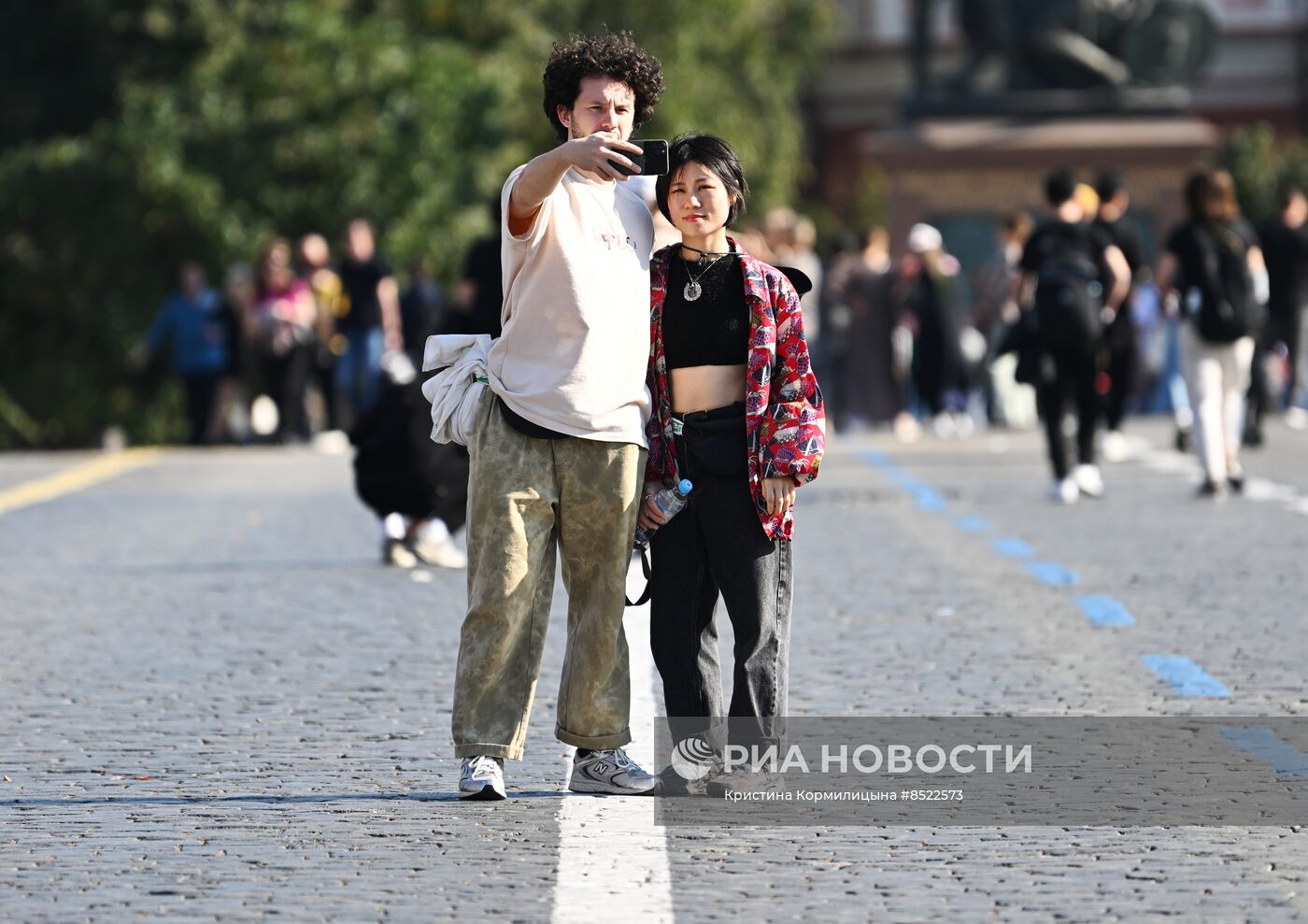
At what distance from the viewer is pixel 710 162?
6.59 metres

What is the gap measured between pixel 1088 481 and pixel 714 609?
379 inches

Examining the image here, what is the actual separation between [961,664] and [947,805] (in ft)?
8.27

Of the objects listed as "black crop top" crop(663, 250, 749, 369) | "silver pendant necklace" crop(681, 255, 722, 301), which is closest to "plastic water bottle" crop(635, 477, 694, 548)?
"black crop top" crop(663, 250, 749, 369)

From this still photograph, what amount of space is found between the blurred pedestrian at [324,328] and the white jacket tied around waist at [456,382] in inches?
701

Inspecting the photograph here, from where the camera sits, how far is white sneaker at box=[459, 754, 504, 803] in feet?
21.6

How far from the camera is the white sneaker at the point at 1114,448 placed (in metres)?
19.7

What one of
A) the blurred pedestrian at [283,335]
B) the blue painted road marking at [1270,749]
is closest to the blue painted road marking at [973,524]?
the blue painted road marking at [1270,749]

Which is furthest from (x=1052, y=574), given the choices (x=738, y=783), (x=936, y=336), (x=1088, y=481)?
(x=936, y=336)

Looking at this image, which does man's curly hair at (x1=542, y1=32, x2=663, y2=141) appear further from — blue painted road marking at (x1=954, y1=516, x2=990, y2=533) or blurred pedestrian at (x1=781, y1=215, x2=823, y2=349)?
blurred pedestrian at (x1=781, y1=215, x2=823, y2=349)

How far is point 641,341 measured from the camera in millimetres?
6531

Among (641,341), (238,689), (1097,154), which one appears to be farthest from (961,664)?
(1097,154)

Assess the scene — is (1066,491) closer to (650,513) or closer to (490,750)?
(650,513)

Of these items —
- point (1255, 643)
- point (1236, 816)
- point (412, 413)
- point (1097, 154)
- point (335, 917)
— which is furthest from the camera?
point (1097, 154)

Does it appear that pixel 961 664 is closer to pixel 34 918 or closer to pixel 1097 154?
pixel 34 918
